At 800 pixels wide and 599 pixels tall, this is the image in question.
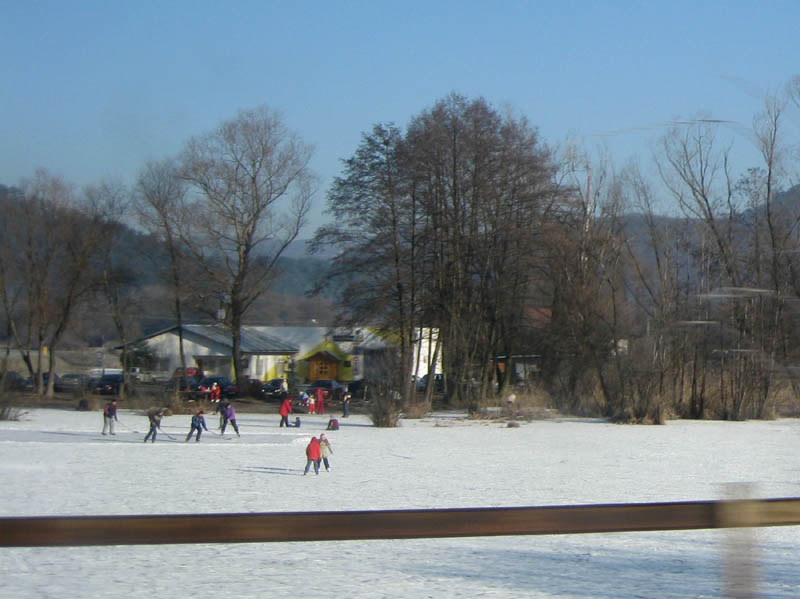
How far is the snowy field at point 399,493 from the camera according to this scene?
26.4 feet

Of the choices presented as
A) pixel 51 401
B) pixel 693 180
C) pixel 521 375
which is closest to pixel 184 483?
pixel 693 180

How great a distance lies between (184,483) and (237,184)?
72.3 ft

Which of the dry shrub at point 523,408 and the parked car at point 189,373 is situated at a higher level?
the parked car at point 189,373

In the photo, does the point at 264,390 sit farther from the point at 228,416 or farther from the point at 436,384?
the point at 228,416

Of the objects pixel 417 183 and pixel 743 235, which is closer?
pixel 743 235

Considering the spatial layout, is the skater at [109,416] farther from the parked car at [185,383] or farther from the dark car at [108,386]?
the dark car at [108,386]

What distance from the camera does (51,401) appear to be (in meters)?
43.3

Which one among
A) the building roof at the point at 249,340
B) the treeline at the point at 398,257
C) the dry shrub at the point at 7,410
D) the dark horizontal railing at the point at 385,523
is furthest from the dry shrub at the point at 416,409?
A: the dark horizontal railing at the point at 385,523

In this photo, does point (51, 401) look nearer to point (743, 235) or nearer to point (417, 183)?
point (417, 183)

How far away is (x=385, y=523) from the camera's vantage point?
2250mm


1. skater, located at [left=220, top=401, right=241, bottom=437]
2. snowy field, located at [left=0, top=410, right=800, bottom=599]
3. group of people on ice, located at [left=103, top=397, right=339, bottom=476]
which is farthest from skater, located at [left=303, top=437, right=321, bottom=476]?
skater, located at [left=220, top=401, right=241, bottom=437]

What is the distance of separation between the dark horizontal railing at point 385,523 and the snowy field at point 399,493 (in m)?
0.10

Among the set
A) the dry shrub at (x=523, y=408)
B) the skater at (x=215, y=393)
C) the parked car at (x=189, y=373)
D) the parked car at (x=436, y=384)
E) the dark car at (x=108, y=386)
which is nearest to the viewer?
the dry shrub at (x=523, y=408)

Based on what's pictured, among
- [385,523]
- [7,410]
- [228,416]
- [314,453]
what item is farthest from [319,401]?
[385,523]
